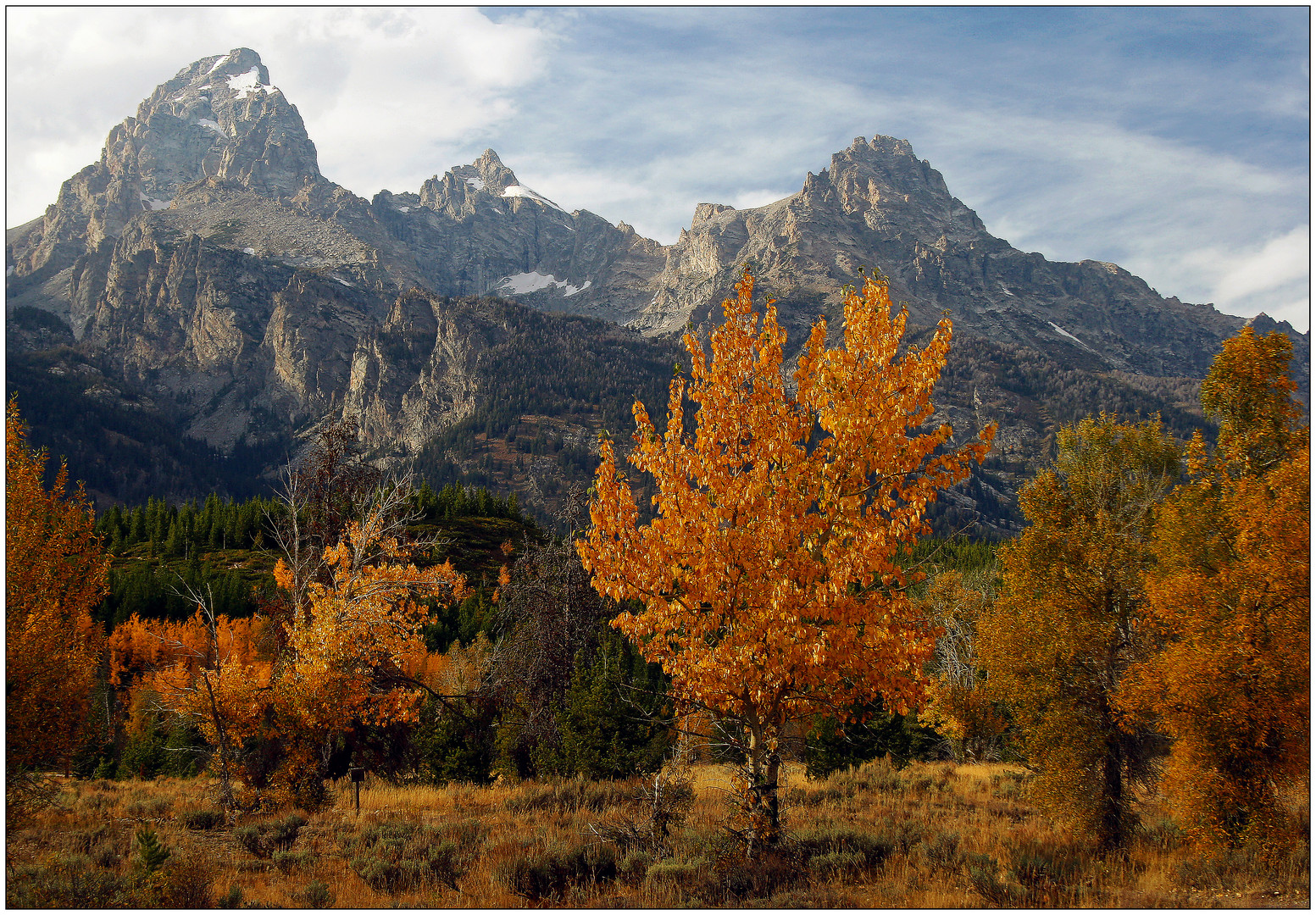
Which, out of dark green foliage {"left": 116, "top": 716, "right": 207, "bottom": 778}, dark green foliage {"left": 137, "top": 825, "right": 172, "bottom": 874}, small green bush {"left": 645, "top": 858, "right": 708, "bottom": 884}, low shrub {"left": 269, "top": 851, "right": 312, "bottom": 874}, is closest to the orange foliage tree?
low shrub {"left": 269, "top": 851, "right": 312, "bottom": 874}

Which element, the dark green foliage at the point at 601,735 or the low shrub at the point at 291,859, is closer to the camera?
the low shrub at the point at 291,859

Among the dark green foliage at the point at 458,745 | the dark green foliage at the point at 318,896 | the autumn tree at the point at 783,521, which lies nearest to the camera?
the autumn tree at the point at 783,521

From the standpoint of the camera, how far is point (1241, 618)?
16.4 m

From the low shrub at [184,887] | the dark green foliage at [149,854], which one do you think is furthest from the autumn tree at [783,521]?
the low shrub at [184,887]

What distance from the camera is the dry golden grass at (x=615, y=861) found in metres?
13.0

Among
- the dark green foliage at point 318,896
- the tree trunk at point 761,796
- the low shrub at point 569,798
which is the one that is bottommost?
the low shrub at point 569,798

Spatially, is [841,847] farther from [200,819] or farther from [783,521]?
[200,819]

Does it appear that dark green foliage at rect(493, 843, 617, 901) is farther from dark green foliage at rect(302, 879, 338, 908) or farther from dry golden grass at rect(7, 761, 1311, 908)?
dark green foliage at rect(302, 879, 338, 908)

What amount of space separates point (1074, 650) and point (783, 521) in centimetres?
1442

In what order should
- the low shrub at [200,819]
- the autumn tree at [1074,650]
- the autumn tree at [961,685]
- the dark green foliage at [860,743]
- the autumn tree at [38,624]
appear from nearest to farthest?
the autumn tree at [38,624]
the low shrub at [200,819]
the autumn tree at [1074,650]
the dark green foliage at [860,743]
the autumn tree at [961,685]

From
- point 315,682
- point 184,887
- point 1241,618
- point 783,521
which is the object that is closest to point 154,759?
point 315,682

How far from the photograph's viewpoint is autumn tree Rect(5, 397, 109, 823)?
1875cm

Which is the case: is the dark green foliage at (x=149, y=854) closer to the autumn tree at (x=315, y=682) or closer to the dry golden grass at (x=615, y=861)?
the dry golden grass at (x=615, y=861)

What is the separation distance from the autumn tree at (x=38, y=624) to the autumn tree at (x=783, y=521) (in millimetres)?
16518
